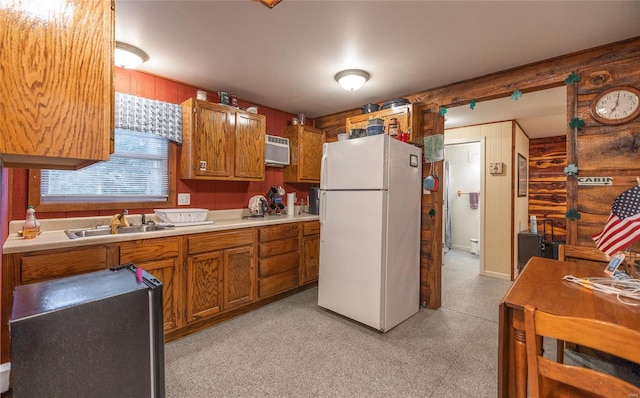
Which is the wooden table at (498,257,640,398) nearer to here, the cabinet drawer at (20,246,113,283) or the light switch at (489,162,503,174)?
the cabinet drawer at (20,246,113,283)

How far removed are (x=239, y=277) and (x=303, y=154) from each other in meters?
1.84

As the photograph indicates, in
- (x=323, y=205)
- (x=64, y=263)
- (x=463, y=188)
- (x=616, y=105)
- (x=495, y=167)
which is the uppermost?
(x=616, y=105)

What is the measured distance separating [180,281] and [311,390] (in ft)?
4.45

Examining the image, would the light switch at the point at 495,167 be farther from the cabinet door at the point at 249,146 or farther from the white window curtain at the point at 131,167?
the white window curtain at the point at 131,167

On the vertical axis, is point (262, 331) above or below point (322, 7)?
below

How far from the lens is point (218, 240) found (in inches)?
103

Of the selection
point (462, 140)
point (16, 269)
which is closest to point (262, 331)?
point (16, 269)

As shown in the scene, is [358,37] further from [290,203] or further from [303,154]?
[290,203]

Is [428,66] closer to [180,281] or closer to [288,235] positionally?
[288,235]

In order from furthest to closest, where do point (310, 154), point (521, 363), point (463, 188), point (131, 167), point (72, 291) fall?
point (463, 188) < point (310, 154) < point (131, 167) < point (72, 291) < point (521, 363)

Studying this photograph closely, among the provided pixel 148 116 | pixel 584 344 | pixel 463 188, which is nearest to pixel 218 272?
pixel 148 116

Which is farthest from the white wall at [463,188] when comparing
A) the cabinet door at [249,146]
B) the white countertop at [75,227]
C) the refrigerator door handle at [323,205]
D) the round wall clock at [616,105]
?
the white countertop at [75,227]

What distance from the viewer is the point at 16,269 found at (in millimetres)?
1707

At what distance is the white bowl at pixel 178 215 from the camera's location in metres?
2.68
